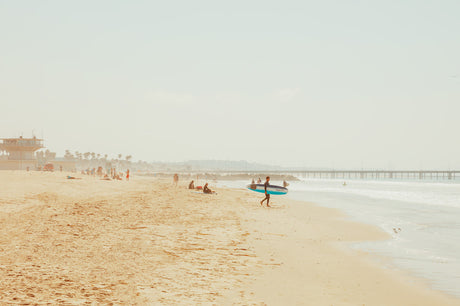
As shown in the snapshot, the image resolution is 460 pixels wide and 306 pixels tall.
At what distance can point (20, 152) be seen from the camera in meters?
66.2

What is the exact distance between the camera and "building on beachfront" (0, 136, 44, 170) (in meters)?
64.2

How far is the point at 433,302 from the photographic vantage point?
7.79 meters

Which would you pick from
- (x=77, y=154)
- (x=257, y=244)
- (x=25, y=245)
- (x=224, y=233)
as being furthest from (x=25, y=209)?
(x=77, y=154)

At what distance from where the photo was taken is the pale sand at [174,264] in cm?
667

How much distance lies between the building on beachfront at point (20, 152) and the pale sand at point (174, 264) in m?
55.9

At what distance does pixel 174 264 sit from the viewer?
28.8 feet

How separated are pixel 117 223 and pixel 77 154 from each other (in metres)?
197

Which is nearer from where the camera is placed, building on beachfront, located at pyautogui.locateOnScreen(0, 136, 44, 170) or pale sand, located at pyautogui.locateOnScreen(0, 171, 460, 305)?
pale sand, located at pyautogui.locateOnScreen(0, 171, 460, 305)

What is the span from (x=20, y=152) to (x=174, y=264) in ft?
224

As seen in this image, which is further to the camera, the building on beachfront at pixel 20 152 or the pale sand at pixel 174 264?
the building on beachfront at pixel 20 152

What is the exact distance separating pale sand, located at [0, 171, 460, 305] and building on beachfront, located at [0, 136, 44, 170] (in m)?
55.9

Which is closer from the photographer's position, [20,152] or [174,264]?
[174,264]

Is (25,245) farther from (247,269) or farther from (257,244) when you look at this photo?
(257,244)

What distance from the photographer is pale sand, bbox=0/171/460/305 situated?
667cm
